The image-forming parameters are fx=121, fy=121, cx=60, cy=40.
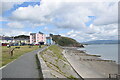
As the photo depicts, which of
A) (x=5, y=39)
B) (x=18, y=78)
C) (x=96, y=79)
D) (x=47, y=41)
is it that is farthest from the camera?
(x=47, y=41)

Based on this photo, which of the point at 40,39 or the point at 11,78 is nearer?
the point at 11,78

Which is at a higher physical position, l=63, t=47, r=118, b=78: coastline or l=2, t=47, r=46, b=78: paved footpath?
l=2, t=47, r=46, b=78: paved footpath

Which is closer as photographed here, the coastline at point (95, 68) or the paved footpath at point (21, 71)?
the paved footpath at point (21, 71)

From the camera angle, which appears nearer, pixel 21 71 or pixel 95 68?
pixel 21 71

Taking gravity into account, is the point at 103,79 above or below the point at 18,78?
below

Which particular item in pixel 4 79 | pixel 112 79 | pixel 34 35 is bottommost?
pixel 112 79

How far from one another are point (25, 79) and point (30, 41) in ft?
343

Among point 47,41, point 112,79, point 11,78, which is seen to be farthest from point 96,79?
point 47,41

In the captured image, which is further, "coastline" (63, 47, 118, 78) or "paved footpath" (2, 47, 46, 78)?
"coastline" (63, 47, 118, 78)

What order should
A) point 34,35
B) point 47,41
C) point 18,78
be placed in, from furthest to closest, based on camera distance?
point 47,41 → point 34,35 → point 18,78

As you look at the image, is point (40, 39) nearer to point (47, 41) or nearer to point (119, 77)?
point (47, 41)

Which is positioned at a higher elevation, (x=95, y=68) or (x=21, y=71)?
(x=21, y=71)

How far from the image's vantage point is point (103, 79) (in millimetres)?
18031

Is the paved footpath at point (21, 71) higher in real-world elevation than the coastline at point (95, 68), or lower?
higher
